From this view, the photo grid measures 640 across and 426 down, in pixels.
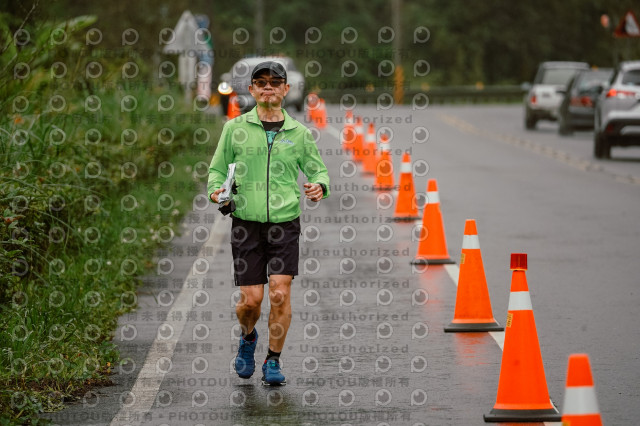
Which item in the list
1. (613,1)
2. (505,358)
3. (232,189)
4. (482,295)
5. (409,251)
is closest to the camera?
(505,358)

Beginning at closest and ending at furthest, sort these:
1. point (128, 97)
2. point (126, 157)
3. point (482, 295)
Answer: point (482, 295) → point (126, 157) → point (128, 97)

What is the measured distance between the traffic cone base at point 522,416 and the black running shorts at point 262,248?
4.90ft

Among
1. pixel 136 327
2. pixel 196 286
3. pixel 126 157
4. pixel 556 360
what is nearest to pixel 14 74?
pixel 196 286

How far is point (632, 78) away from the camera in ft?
86.9

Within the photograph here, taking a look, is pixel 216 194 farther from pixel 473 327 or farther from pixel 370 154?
pixel 370 154

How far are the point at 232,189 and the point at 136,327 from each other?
2504 millimetres

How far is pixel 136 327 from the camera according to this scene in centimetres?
991

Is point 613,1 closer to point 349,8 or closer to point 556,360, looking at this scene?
point 349,8

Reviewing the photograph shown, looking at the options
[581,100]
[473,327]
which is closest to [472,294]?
[473,327]

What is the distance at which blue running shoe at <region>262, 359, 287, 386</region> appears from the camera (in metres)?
7.91

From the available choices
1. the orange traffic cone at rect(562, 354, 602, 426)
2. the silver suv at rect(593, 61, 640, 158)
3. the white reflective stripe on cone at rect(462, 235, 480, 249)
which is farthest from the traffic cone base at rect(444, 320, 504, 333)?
the silver suv at rect(593, 61, 640, 158)

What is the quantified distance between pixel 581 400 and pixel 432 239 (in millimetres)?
7344

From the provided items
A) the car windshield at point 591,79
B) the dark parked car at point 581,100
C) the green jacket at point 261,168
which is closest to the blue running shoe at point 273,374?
the green jacket at point 261,168

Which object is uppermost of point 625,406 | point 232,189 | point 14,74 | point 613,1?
point 613,1
